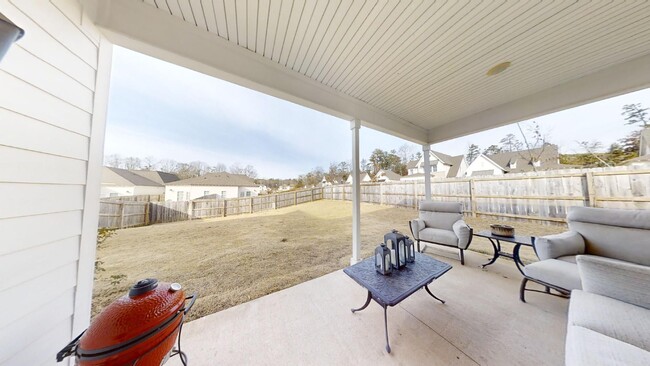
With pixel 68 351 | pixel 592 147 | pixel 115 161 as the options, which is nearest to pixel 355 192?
pixel 68 351

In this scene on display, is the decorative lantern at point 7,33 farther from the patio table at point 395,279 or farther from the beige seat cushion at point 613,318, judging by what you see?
the beige seat cushion at point 613,318

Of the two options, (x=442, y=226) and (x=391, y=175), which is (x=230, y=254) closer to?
(x=442, y=226)

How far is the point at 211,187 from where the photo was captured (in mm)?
7047

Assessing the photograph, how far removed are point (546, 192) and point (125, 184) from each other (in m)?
8.46

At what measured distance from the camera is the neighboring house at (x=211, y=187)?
5676 mm

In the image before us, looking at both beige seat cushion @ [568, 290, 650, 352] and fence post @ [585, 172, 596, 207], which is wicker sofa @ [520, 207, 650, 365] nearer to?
beige seat cushion @ [568, 290, 650, 352]

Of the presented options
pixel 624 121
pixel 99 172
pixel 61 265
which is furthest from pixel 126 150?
pixel 624 121

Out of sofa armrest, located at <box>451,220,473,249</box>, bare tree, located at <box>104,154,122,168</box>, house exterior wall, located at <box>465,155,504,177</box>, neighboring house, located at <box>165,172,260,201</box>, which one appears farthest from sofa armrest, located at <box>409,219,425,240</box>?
house exterior wall, located at <box>465,155,504,177</box>

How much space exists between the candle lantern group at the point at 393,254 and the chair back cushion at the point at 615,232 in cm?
189

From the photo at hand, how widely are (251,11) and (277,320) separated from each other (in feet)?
8.58

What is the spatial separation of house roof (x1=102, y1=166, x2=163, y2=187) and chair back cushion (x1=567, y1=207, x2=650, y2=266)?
5.46m

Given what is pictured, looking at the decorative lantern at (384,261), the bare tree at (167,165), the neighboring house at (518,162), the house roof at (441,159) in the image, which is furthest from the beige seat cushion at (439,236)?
the house roof at (441,159)

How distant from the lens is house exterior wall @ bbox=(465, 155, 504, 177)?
9.98 metres

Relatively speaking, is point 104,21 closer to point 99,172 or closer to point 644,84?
point 99,172
